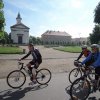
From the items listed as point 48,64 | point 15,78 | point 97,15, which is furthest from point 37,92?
point 97,15

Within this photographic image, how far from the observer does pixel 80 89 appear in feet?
23.9

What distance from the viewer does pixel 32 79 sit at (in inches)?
388

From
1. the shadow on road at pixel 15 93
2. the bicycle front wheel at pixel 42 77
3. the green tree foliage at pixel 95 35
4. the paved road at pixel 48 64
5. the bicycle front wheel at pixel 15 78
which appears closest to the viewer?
the shadow on road at pixel 15 93

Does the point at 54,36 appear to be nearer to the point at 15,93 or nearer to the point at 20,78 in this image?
the point at 20,78

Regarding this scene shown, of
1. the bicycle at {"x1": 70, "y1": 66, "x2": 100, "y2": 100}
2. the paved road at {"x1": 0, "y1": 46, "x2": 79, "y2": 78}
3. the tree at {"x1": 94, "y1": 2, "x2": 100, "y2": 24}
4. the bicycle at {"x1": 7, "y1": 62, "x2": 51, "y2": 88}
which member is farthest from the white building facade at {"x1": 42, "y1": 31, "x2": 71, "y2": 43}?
the bicycle at {"x1": 70, "y1": 66, "x2": 100, "y2": 100}

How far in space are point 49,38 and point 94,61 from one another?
143527 mm

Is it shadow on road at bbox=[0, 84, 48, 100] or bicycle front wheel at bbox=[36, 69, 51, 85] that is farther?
bicycle front wheel at bbox=[36, 69, 51, 85]

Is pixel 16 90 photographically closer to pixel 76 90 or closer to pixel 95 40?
pixel 76 90

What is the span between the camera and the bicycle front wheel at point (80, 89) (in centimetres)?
708

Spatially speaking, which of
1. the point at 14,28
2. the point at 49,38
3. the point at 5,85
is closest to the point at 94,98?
the point at 5,85

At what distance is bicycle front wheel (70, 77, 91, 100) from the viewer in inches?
279

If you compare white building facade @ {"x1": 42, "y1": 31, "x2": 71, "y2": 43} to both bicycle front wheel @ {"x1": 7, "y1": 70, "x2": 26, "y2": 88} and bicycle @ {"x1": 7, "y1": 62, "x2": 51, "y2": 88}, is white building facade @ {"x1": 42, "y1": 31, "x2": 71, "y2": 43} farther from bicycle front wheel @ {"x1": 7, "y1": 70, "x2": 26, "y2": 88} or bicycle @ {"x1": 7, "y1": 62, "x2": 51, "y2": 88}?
bicycle front wheel @ {"x1": 7, "y1": 70, "x2": 26, "y2": 88}

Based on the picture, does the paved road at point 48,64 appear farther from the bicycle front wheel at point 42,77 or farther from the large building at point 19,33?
the large building at point 19,33

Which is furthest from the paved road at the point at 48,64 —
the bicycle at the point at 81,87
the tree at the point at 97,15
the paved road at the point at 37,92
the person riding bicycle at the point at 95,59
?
the tree at the point at 97,15
